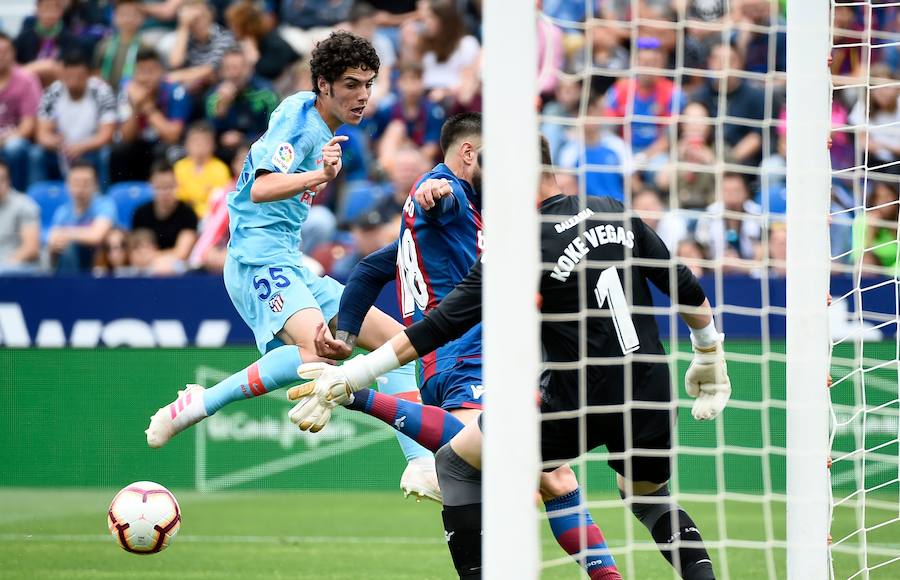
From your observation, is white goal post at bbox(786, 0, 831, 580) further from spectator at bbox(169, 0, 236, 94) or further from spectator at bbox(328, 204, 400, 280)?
spectator at bbox(169, 0, 236, 94)

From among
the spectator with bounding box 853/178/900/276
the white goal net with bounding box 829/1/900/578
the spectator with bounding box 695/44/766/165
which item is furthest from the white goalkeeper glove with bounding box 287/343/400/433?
the spectator with bounding box 695/44/766/165

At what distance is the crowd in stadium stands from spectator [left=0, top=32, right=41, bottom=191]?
2 centimetres

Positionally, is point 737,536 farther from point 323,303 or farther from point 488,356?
point 488,356

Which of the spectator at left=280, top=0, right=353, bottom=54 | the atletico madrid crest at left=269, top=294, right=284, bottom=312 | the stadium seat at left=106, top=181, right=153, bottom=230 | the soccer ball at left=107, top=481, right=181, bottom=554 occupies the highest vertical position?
the spectator at left=280, top=0, right=353, bottom=54

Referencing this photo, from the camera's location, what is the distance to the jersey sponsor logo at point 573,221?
4.96 m

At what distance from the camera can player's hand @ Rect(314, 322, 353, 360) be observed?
6.34 metres

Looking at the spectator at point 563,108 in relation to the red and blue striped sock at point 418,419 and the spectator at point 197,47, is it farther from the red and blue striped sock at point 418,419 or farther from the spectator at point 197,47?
the red and blue striped sock at point 418,419

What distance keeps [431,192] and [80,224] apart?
27.0ft

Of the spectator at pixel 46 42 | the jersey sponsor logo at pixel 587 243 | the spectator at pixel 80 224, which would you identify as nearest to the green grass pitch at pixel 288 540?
the jersey sponsor logo at pixel 587 243

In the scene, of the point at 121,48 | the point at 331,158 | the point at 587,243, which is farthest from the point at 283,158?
the point at 121,48

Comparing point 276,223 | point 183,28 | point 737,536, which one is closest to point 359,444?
point 737,536

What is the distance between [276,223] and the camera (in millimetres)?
6996

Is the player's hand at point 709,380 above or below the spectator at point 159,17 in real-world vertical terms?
below

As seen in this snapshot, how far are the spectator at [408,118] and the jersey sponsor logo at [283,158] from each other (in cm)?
716
